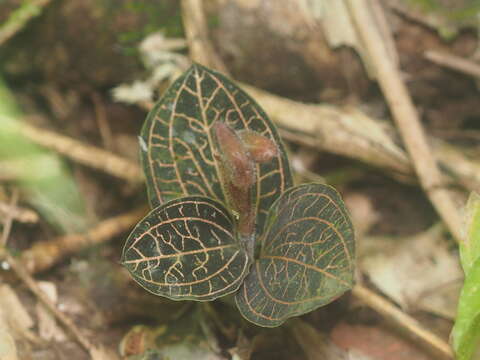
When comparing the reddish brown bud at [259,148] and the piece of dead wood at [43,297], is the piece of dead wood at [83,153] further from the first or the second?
the reddish brown bud at [259,148]

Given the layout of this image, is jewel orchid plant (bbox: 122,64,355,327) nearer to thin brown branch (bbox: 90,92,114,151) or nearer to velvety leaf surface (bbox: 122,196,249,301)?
velvety leaf surface (bbox: 122,196,249,301)

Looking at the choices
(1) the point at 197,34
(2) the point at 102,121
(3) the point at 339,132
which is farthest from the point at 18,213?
(3) the point at 339,132

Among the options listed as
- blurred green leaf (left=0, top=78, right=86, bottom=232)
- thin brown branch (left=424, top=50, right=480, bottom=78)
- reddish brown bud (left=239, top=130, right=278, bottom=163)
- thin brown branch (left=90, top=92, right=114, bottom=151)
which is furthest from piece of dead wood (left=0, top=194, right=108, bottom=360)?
thin brown branch (left=424, top=50, right=480, bottom=78)

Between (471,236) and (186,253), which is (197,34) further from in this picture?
(471,236)

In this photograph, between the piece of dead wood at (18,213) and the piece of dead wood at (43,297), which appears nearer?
the piece of dead wood at (43,297)

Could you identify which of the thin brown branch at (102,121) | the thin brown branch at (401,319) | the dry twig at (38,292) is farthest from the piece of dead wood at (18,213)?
the thin brown branch at (401,319)

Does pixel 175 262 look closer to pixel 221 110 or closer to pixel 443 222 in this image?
pixel 221 110
